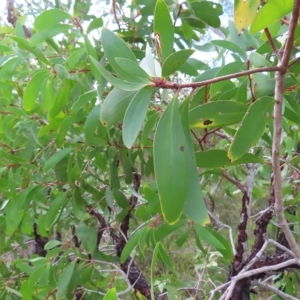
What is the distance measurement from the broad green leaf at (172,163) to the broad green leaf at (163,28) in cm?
8

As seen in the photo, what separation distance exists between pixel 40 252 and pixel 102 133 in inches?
44.9

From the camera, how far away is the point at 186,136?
1.38 ft

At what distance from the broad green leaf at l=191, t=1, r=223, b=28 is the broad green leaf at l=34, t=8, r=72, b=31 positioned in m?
0.25

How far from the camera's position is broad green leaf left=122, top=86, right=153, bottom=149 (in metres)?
0.40

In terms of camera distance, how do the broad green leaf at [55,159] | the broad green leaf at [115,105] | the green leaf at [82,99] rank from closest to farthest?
the broad green leaf at [115,105], the green leaf at [82,99], the broad green leaf at [55,159]

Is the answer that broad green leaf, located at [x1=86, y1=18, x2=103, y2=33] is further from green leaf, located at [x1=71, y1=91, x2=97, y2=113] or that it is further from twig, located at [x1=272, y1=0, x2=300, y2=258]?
twig, located at [x1=272, y1=0, x2=300, y2=258]

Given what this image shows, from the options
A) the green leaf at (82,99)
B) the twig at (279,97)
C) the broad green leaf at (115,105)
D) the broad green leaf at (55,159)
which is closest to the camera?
the twig at (279,97)

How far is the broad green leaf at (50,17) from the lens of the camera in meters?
0.70

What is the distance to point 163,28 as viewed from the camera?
423mm

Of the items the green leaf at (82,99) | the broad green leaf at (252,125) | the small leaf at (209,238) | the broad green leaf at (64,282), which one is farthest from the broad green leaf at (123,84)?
the broad green leaf at (64,282)

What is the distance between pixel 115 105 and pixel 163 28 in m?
0.11

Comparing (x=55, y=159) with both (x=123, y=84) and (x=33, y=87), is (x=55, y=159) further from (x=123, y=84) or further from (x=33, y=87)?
(x=123, y=84)

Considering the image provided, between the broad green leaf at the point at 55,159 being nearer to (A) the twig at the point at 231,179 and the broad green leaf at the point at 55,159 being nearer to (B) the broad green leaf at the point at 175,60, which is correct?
(A) the twig at the point at 231,179

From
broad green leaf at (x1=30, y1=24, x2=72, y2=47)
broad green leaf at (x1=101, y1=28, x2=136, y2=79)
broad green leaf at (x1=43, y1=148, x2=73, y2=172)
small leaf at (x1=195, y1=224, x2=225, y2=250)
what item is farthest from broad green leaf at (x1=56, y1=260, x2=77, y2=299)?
broad green leaf at (x1=101, y1=28, x2=136, y2=79)
